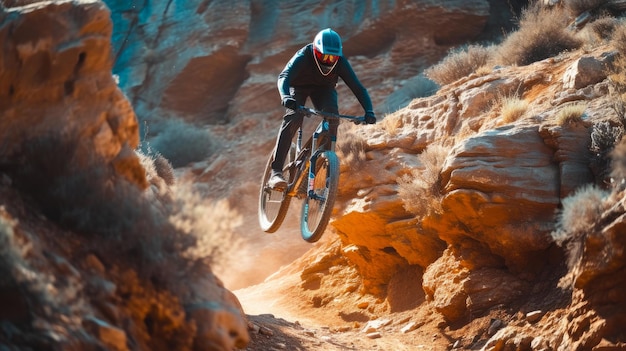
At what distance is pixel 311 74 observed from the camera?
8.48 meters

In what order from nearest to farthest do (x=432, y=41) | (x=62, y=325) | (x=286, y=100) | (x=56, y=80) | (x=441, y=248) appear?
(x=62, y=325)
(x=56, y=80)
(x=286, y=100)
(x=441, y=248)
(x=432, y=41)

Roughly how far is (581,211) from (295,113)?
364 cm

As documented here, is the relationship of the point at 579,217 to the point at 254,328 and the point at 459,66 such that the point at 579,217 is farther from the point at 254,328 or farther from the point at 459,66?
the point at 459,66

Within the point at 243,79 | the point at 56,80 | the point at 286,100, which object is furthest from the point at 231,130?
the point at 56,80

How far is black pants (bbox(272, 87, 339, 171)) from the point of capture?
8367 mm

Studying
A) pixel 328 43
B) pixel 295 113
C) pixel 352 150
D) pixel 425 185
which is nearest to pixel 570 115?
pixel 425 185

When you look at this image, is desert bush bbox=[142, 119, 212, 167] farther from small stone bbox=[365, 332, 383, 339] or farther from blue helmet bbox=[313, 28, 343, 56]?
blue helmet bbox=[313, 28, 343, 56]

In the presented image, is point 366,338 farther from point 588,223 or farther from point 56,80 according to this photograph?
point 56,80

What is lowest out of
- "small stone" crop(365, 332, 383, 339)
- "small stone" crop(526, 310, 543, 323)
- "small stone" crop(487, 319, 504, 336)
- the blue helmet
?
"small stone" crop(365, 332, 383, 339)

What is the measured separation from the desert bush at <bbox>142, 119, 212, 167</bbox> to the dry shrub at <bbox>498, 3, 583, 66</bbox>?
932cm

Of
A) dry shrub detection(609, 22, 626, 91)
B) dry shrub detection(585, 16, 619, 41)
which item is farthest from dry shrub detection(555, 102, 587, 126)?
dry shrub detection(585, 16, 619, 41)

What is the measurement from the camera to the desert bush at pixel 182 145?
811 inches

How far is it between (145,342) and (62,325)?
2.79ft

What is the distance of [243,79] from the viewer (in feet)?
76.1
